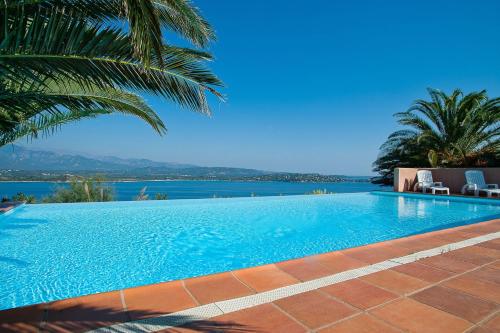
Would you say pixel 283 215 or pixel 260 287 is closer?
pixel 260 287

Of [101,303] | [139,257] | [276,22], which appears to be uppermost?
[276,22]

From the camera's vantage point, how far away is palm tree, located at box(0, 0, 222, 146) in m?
2.41

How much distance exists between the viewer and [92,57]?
2713 millimetres

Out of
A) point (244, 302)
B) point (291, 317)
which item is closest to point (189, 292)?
point (244, 302)

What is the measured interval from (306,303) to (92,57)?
2830 mm

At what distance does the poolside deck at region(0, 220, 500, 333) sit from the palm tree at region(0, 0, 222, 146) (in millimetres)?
1861

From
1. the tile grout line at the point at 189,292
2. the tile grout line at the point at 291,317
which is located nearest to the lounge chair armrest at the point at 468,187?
the tile grout line at the point at 291,317

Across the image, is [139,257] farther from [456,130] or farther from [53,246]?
[456,130]

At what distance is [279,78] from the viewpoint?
19516 mm

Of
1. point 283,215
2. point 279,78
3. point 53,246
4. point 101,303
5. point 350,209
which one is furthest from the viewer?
point 279,78

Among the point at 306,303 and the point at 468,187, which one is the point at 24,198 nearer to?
the point at 306,303

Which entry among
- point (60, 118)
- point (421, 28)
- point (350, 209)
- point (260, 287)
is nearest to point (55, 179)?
point (60, 118)

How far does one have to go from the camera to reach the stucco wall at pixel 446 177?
11.6 meters

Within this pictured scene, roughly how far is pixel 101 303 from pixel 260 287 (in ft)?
3.79
